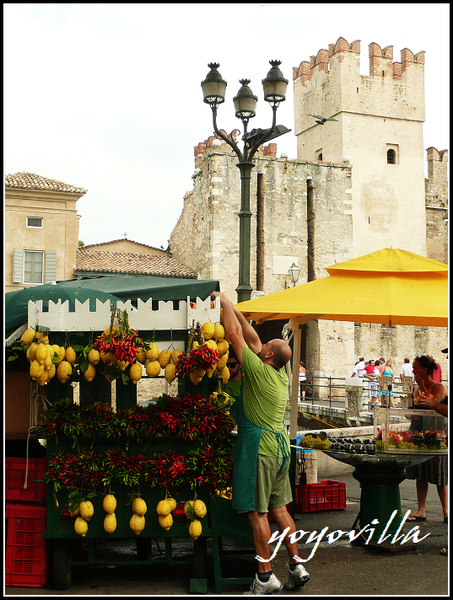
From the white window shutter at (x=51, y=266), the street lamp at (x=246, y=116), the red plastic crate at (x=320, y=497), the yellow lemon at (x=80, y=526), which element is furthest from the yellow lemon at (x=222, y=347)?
the white window shutter at (x=51, y=266)

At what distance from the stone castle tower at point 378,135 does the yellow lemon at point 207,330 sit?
105 feet

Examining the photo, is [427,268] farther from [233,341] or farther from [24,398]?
[24,398]

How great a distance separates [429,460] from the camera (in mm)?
7316

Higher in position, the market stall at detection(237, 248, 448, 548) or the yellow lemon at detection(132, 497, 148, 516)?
the market stall at detection(237, 248, 448, 548)

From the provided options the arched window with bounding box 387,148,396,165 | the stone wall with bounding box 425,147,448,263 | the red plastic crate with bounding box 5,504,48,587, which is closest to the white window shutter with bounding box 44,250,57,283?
the arched window with bounding box 387,148,396,165

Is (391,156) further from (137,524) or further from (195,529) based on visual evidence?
(137,524)

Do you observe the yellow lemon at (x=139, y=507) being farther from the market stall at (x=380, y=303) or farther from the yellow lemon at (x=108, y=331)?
the market stall at (x=380, y=303)

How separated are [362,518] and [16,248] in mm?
23329

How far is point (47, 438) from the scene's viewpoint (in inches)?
208

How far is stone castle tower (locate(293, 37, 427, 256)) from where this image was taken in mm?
37375

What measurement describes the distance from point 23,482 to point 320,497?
3.68 metres

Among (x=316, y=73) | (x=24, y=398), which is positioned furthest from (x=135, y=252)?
(x=24, y=398)

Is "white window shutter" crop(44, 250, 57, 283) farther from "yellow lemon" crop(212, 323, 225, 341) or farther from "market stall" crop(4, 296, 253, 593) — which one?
"yellow lemon" crop(212, 323, 225, 341)

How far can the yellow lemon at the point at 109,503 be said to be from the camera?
5.12 m
